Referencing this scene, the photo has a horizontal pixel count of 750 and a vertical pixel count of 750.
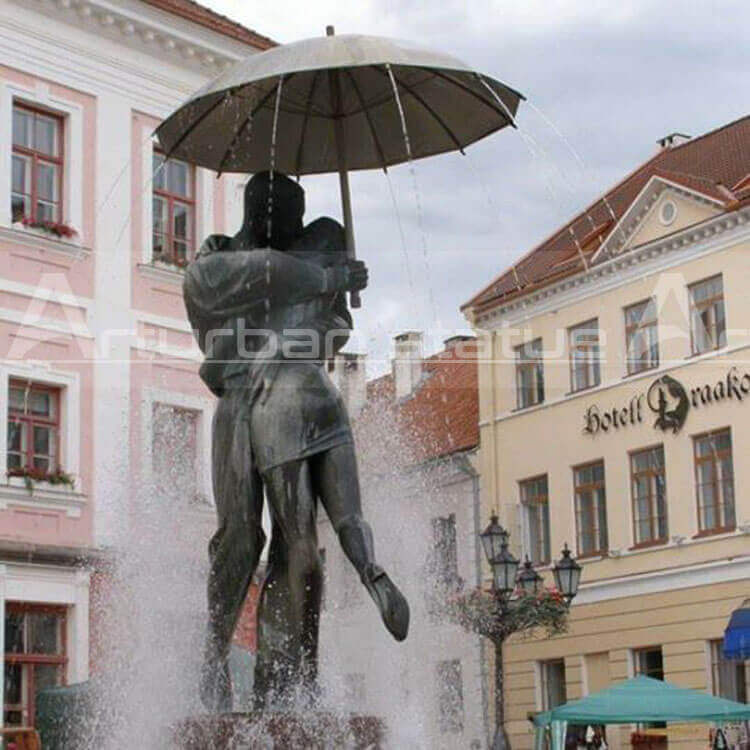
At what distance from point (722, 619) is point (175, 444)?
12.1m

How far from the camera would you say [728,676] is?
3123cm

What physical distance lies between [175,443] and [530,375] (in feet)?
47.4

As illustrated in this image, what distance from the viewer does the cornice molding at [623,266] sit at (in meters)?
32.2

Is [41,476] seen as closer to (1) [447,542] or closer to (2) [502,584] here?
(2) [502,584]

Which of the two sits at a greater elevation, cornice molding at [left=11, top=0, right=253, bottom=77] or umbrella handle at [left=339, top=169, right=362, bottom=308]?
cornice molding at [left=11, top=0, right=253, bottom=77]

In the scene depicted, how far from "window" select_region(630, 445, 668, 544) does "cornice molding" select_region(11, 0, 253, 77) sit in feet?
39.4

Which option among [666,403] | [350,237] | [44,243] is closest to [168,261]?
[44,243]

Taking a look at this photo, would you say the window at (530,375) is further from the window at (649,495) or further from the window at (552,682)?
the window at (552,682)

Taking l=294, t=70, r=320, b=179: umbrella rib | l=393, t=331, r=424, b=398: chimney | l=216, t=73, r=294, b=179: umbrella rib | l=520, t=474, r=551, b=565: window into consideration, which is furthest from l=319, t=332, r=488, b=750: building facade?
l=393, t=331, r=424, b=398: chimney

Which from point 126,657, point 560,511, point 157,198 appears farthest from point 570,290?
point 126,657

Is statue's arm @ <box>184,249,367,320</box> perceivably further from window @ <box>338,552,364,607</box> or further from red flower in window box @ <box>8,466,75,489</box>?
red flower in window box @ <box>8,466,75,489</box>

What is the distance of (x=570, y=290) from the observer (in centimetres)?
3625

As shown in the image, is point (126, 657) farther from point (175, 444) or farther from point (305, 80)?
point (175, 444)

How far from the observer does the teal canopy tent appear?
2014cm
